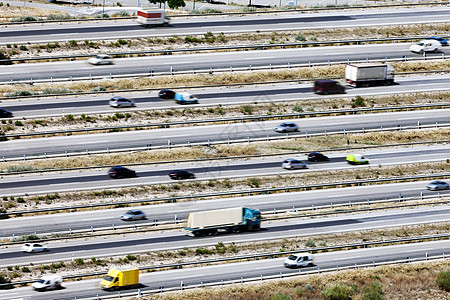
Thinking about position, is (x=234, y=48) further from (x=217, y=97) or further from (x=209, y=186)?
(x=209, y=186)

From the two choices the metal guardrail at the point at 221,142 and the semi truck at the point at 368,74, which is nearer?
the metal guardrail at the point at 221,142

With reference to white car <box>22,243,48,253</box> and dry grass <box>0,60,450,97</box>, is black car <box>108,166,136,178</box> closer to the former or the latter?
white car <box>22,243,48,253</box>

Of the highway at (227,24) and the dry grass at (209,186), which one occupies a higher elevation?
the highway at (227,24)

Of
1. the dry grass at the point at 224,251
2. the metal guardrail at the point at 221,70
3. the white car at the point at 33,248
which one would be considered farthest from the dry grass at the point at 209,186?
the metal guardrail at the point at 221,70

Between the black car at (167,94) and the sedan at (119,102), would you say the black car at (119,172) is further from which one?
the black car at (167,94)

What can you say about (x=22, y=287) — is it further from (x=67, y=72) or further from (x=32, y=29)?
(x=32, y=29)

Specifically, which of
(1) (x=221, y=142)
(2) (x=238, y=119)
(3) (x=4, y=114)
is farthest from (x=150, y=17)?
(3) (x=4, y=114)

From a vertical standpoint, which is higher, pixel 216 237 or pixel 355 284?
pixel 216 237

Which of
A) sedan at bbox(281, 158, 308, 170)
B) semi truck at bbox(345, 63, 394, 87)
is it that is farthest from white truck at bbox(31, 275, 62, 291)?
semi truck at bbox(345, 63, 394, 87)
